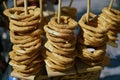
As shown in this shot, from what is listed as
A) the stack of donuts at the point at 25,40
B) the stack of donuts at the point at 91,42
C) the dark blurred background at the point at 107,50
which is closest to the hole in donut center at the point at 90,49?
the stack of donuts at the point at 91,42

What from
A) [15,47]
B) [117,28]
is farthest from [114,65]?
[15,47]

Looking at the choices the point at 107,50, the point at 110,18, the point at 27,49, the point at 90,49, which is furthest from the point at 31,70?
the point at 107,50

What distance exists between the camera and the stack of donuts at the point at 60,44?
653mm

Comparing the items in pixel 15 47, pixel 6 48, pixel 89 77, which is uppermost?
pixel 15 47

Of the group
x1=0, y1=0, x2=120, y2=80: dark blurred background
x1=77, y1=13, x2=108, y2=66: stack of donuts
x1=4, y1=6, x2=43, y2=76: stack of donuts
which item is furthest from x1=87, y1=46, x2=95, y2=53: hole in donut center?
x1=0, y1=0, x2=120, y2=80: dark blurred background

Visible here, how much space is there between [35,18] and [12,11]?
0.08m

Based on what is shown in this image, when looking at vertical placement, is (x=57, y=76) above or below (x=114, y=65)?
above

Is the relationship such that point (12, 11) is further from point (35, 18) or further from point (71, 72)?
point (71, 72)

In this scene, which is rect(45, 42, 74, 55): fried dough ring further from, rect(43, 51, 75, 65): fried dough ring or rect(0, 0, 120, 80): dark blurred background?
rect(0, 0, 120, 80): dark blurred background

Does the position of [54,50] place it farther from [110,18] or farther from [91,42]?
[110,18]

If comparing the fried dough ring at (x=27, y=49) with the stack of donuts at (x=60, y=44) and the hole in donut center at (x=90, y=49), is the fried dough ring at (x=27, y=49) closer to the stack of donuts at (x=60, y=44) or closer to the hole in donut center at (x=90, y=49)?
the stack of donuts at (x=60, y=44)

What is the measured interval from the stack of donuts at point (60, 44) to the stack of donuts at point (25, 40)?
0.03m

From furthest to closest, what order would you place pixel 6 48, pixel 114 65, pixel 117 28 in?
pixel 6 48, pixel 114 65, pixel 117 28

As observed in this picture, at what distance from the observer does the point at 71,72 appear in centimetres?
73
